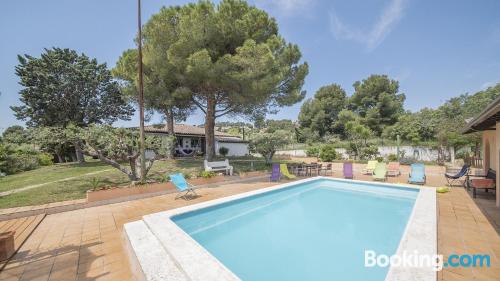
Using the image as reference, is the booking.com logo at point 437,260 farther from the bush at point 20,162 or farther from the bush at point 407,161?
the bush at point 20,162

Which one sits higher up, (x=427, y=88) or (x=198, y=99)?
(x=427, y=88)

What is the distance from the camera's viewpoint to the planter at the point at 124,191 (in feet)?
23.4

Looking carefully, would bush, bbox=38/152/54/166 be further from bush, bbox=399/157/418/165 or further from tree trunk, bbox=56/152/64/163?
bush, bbox=399/157/418/165

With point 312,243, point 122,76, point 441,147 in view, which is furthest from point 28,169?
point 441,147

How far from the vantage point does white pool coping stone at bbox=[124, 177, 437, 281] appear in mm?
2887

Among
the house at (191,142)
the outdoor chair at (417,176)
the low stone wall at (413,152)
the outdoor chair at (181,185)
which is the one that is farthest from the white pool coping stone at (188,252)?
the low stone wall at (413,152)

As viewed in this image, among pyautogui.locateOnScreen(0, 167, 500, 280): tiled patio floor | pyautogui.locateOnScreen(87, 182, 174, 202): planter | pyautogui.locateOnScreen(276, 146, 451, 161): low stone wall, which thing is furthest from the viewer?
pyautogui.locateOnScreen(276, 146, 451, 161): low stone wall

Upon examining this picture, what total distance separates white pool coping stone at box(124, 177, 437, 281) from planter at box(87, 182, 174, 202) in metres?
3.17

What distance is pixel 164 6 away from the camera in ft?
37.1

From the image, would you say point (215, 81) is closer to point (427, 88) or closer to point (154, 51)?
point (154, 51)

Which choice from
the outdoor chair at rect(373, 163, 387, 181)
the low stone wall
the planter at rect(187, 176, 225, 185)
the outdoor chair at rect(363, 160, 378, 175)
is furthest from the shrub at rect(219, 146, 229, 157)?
the outdoor chair at rect(373, 163, 387, 181)

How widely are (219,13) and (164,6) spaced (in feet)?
9.57

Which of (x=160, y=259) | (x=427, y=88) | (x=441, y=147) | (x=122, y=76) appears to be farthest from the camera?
(x=427, y=88)

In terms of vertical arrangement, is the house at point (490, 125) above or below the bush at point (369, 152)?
above
